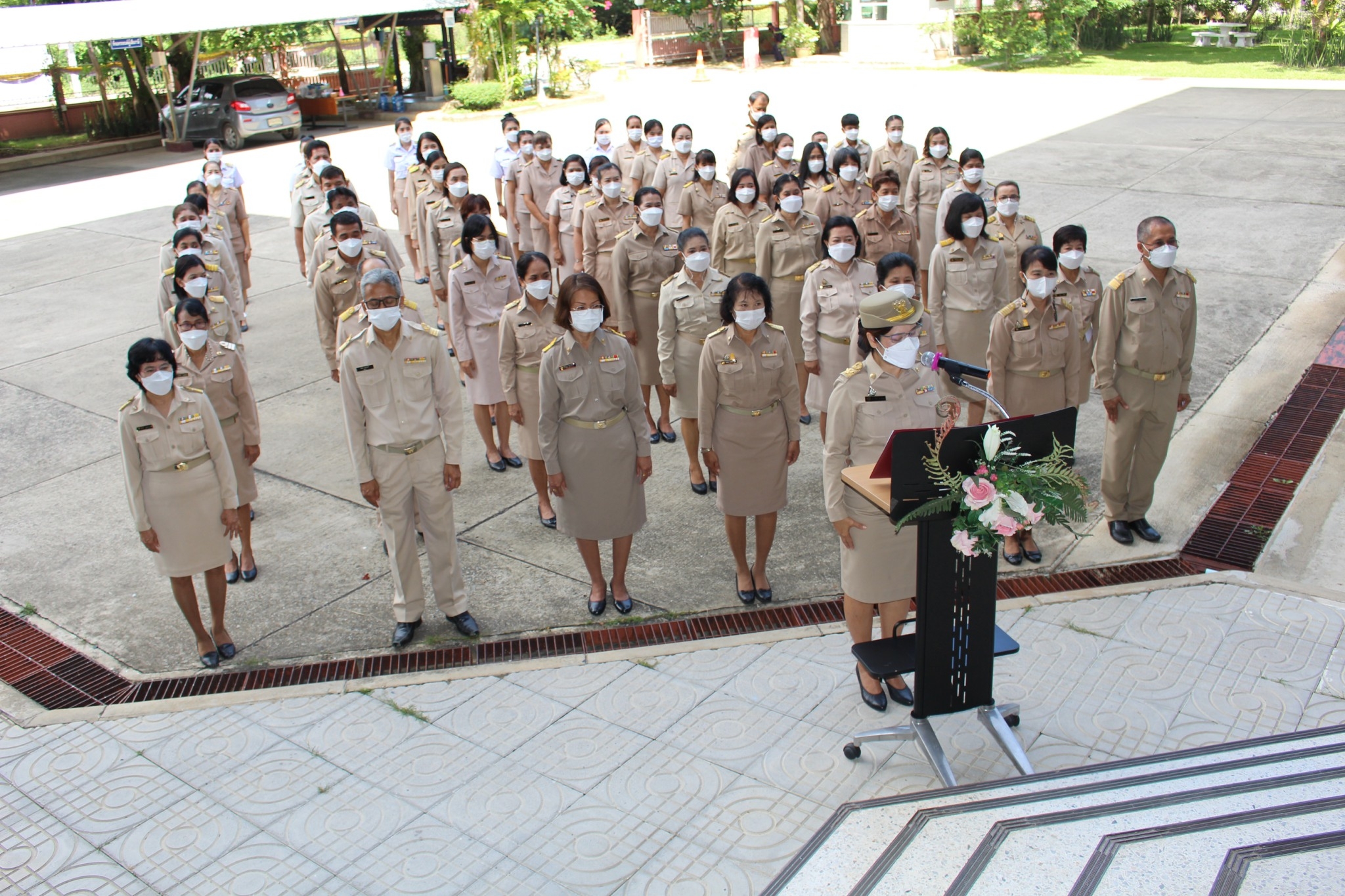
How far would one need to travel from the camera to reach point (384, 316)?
5.10 m

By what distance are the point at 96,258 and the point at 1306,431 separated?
1403cm

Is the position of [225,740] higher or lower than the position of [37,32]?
lower

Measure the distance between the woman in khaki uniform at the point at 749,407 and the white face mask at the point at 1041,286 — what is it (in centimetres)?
141

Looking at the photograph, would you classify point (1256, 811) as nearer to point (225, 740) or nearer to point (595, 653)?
point (595, 653)

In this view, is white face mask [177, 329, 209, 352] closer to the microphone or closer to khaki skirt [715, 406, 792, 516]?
khaki skirt [715, 406, 792, 516]

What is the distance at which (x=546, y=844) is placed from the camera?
3955 mm

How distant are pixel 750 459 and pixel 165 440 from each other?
2.84 metres

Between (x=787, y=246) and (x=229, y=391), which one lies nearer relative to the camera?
(x=229, y=391)

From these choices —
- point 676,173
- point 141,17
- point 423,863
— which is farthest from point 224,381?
point 141,17

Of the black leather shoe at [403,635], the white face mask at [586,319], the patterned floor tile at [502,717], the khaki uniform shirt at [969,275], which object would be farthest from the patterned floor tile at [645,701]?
the khaki uniform shirt at [969,275]

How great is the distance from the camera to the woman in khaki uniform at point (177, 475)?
16.4 feet

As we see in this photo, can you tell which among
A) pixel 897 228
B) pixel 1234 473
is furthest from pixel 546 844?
pixel 897 228

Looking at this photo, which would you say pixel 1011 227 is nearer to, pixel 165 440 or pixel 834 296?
pixel 834 296

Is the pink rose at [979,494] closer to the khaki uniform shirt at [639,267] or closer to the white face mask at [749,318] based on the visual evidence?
the white face mask at [749,318]
